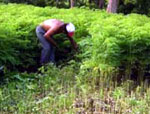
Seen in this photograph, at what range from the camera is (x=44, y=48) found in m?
7.34

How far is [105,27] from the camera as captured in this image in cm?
687

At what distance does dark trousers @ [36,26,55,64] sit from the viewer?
7.29 m

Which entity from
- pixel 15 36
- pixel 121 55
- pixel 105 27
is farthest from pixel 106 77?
pixel 15 36

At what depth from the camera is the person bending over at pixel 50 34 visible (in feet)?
23.3

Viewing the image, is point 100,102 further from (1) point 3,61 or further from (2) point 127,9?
(2) point 127,9

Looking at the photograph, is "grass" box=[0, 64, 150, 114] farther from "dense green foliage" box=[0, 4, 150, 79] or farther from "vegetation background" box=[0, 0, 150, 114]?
"dense green foliage" box=[0, 4, 150, 79]

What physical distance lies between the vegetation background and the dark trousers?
0.20m

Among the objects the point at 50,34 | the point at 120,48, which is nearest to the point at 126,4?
the point at 50,34

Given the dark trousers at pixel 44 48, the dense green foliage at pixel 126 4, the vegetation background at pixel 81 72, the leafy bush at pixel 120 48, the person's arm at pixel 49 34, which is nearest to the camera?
the vegetation background at pixel 81 72

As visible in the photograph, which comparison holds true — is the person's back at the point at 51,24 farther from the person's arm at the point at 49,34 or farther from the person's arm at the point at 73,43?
the person's arm at the point at 73,43

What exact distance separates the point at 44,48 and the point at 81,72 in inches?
43.6

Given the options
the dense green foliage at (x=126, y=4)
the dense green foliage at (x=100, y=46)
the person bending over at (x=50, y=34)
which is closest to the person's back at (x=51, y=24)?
the person bending over at (x=50, y=34)

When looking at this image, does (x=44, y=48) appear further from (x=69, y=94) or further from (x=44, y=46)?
(x=69, y=94)

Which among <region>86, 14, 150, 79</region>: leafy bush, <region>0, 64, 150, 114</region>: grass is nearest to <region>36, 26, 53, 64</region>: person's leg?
<region>0, 64, 150, 114</region>: grass
